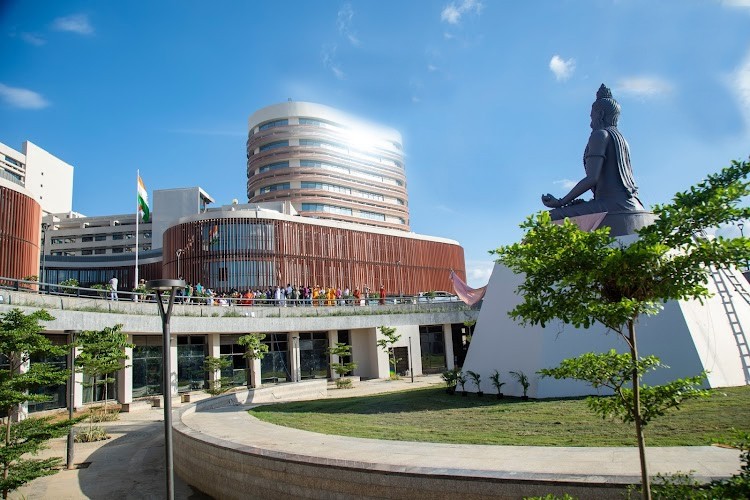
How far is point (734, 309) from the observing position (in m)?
15.4

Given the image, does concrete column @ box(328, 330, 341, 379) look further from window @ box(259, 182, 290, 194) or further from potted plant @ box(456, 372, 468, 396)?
window @ box(259, 182, 290, 194)

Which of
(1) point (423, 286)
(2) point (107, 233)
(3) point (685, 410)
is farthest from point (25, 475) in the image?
(2) point (107, 233)

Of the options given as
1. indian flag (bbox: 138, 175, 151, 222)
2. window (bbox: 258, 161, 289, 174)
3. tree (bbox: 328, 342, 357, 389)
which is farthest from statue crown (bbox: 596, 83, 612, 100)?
window (bbox: 258, 161, 289, 174)

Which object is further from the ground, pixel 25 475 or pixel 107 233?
pixel 107 233

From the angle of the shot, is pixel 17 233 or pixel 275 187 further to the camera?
pixel 275 187

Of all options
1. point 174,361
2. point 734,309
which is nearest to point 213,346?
point 174,361

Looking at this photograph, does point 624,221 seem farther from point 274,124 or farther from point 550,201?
point 274,124

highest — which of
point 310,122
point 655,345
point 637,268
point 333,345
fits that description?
point 310,122

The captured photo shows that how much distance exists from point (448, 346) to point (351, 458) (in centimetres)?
3037

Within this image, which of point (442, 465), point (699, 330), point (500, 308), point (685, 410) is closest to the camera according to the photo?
point (442, 465)

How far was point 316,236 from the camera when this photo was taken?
181 feet

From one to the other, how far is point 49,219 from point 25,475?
86.9 metres

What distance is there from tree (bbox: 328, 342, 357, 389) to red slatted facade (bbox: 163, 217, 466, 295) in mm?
17749

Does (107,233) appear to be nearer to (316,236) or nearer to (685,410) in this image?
(316,236)
